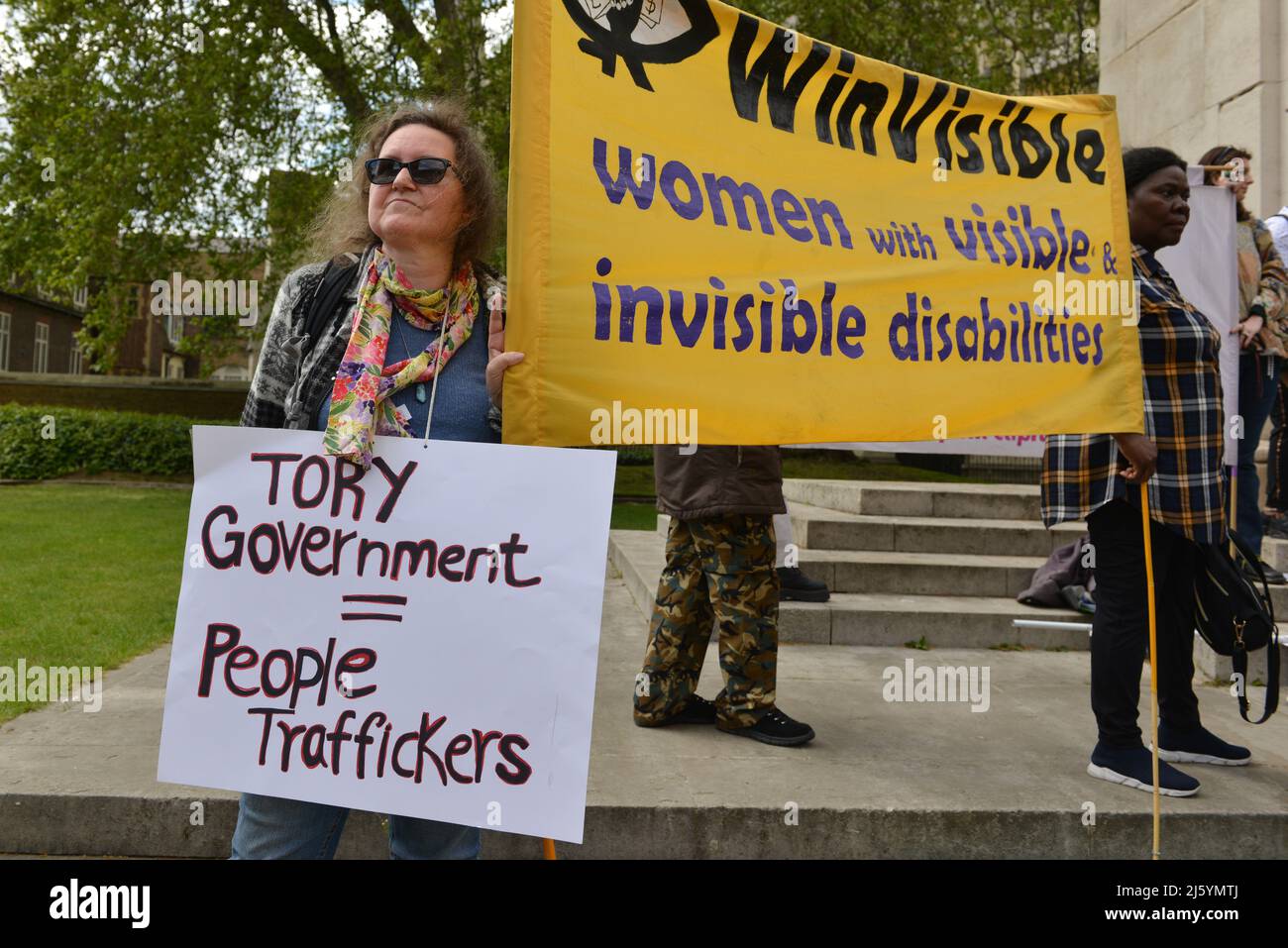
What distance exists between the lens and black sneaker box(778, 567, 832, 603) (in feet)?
19.4

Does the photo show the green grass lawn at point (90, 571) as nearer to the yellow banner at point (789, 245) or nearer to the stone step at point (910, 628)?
the yellow banner at point (789, 245)

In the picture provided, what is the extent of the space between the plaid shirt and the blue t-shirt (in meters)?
2.18

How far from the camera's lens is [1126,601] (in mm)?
3428

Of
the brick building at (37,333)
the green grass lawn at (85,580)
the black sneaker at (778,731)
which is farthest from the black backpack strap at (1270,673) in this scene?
A: the brick building at (37,333)

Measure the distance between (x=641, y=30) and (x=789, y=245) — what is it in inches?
26.6

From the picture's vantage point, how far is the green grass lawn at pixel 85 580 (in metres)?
5.34

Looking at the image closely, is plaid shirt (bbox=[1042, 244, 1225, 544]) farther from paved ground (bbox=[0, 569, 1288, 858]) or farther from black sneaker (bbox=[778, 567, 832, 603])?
black sneaker (bbox=[778, 567, 832, 603])

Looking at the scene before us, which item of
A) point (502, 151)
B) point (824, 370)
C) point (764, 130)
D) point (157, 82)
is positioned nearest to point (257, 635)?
point (824, 370)

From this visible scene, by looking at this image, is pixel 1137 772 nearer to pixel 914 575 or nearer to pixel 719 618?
pixel 719 618

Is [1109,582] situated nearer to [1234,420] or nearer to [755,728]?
[755,728]

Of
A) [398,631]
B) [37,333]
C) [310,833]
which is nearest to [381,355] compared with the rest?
[398,631]

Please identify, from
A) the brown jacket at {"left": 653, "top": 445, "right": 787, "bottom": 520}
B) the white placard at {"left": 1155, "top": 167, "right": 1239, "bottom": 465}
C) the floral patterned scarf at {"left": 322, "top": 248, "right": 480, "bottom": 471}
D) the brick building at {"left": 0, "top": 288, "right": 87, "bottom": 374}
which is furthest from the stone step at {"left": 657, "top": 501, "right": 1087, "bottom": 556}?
the brick building at {"left": 0, "top": 288, "right": 87, "bottom": 374}
